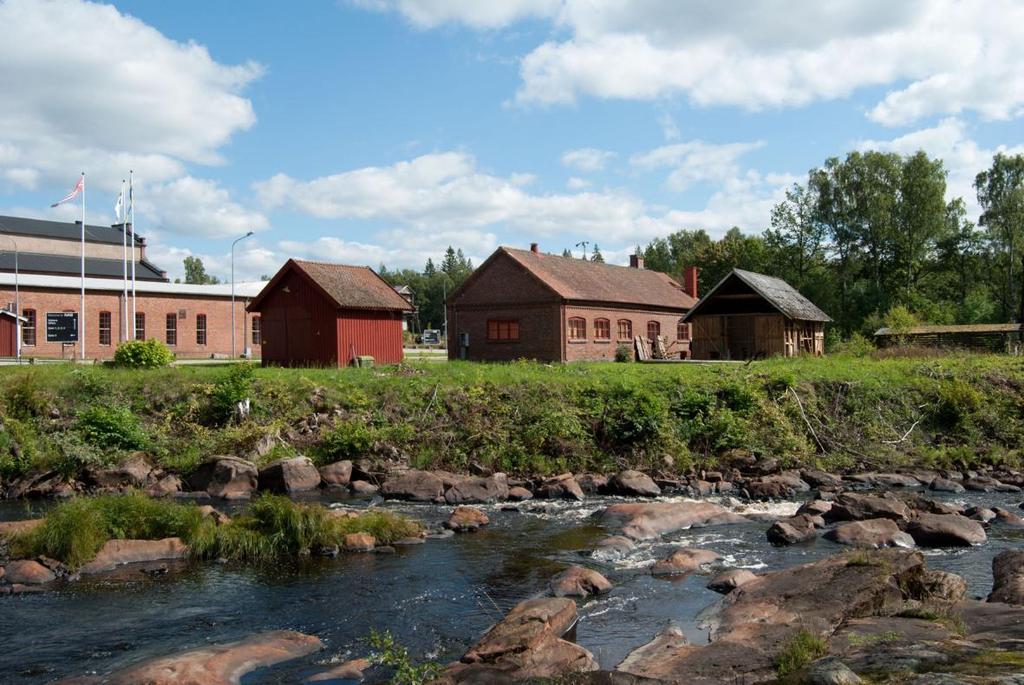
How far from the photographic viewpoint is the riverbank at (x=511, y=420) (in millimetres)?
20375

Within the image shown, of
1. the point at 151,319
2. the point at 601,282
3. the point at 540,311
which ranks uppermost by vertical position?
the point at 601,282

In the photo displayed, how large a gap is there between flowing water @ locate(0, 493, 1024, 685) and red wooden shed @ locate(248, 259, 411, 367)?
18.1m

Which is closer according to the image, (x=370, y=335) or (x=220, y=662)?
(x=220, y=662)

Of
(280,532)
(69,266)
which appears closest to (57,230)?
(69,266)

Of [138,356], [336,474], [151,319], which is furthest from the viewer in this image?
[151,319]

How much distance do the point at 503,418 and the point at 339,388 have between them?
4.83 metres

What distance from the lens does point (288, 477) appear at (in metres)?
18.3

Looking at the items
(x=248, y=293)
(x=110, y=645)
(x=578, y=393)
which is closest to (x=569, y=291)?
(x=578, y=393)

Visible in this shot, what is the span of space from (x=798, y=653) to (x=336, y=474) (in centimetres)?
1311

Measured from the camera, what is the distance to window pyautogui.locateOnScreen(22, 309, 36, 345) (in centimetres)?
4438

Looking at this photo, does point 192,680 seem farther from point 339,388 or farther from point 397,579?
point 339,388

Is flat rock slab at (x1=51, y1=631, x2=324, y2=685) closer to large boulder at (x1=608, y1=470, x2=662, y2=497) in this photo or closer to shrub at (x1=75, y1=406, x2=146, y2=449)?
large boulder at (x1=608, y1=470, x2=662, y2=497)

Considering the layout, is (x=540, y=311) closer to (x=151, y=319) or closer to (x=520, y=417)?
(x=520, y=417)

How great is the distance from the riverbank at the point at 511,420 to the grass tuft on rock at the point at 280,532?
619 centimetres
